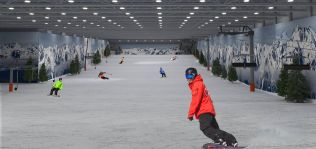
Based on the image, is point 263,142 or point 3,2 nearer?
point 263,142

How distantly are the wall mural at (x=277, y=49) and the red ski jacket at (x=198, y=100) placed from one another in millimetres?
13984

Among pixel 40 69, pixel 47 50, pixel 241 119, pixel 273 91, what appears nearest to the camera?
pixel 241 119

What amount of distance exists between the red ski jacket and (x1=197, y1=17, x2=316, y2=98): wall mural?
13984 mm

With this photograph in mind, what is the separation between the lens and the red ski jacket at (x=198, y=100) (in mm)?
7762

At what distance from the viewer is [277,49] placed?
85.3 ft

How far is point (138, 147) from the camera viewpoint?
930cm

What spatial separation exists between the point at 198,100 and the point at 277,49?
19.3 metres

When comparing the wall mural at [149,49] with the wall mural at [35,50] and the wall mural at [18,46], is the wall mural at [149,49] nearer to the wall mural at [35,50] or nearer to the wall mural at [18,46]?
the wall mural at [35,50]

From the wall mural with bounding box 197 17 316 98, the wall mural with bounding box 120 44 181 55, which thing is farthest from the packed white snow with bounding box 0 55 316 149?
the wall mural with bounding box 120 44 181 55

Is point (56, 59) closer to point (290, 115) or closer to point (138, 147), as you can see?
point (290, 115)

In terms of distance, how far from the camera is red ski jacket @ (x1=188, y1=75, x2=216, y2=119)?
7762 millimetres

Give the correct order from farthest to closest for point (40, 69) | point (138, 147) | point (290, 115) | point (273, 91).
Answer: point (40, 69)
point (273, 91)
point (290, 115)
point (138, 147)

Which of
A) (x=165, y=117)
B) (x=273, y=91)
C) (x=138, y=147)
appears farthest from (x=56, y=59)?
(x=138, y=147)

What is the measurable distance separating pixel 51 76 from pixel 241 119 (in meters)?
30.6
